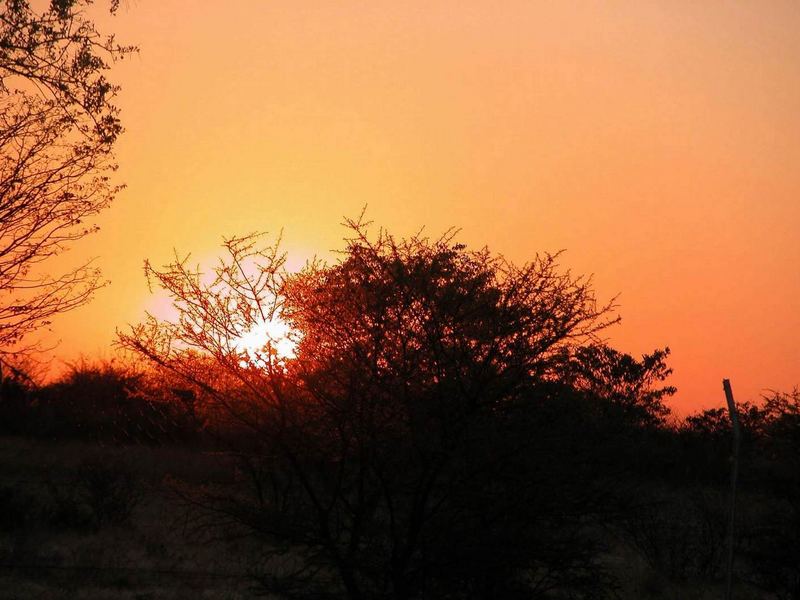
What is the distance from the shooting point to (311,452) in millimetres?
16609

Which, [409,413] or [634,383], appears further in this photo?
[634,383]

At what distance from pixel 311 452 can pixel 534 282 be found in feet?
14.3

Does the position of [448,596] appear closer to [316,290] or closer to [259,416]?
[259,416]

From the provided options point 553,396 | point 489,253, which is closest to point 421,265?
point 489,253

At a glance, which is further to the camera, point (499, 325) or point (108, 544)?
point (108, 544)

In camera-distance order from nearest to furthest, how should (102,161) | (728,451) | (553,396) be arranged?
(553,396) → (102,161) → (728,451)

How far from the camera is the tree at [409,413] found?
15883 mm

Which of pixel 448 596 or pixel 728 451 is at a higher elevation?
pixel 728 451

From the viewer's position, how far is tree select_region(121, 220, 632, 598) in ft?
52.1

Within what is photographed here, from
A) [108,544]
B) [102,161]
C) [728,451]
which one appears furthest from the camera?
[728,451]

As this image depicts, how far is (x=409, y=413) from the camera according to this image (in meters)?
15.9

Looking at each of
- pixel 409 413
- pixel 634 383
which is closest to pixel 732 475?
pixel 409 413

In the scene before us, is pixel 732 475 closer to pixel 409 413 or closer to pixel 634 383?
pixel 409 413

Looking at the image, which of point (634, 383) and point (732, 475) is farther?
point (634, 383)
